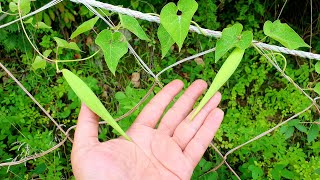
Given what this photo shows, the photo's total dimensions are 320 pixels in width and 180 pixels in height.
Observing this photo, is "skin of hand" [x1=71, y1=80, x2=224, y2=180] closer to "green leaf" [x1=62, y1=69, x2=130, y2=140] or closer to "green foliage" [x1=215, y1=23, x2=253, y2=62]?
"green leaf" [x1=62, y1=69, x2=130, y2=140]

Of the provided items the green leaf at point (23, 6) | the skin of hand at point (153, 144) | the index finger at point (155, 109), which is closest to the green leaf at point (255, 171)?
the skin of hand at point (153, 144)

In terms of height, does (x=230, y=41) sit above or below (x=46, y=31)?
above

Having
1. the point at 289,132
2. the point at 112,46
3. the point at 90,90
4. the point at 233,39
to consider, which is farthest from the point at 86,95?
the point at 289,132

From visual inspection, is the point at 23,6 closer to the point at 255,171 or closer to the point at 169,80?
the point at 255,171

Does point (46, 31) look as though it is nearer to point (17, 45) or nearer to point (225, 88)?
point (17, 45)

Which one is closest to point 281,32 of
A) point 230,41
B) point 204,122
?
point 230,41

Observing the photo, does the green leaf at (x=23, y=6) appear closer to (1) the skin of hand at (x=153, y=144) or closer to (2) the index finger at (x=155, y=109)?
(1) the skin of hand at (x=153, y=144)

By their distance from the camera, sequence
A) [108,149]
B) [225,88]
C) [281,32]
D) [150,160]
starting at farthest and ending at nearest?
[225,88], [150,160], [108,149], [281,32]
